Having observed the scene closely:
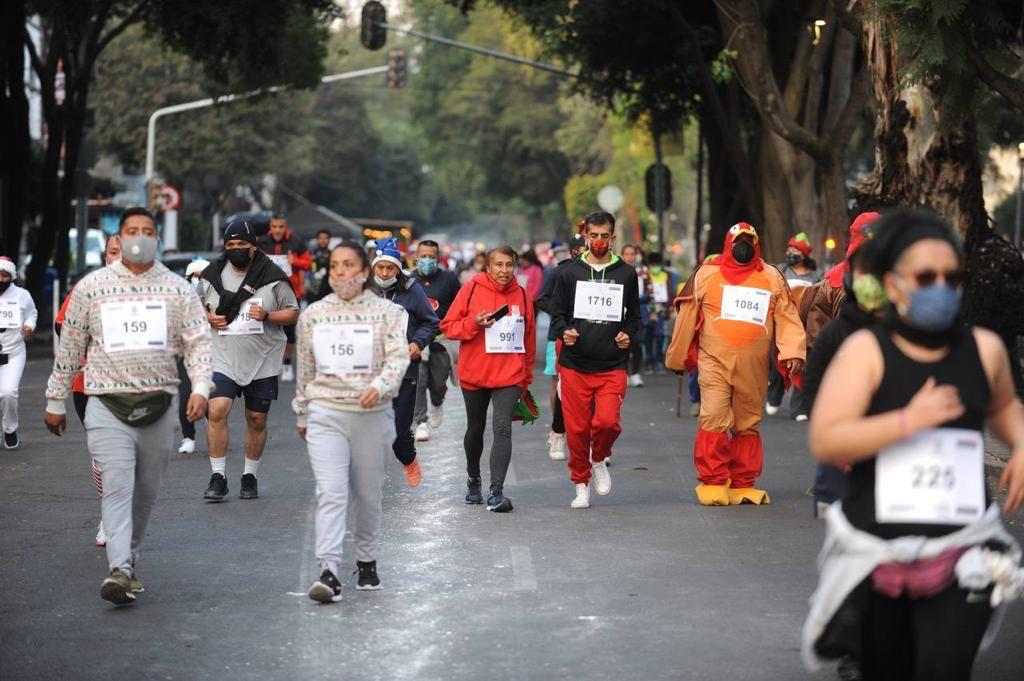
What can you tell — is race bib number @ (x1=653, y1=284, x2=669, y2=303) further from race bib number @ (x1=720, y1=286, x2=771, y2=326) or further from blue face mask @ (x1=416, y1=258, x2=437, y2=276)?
race bib number @ (x1=720, y1=286, x2=771, y2=326)

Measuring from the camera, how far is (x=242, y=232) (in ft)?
37.4

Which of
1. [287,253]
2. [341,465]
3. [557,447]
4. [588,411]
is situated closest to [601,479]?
[588,411]

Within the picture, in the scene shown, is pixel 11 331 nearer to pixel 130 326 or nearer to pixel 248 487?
pixel 248 487

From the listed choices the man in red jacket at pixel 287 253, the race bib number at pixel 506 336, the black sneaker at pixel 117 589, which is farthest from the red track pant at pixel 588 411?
the man in red jacket at pixel 287 253

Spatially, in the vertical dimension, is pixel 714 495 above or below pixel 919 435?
below

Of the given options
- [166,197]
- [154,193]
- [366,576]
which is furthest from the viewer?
[154,193]

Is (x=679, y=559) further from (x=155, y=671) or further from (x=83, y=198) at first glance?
(x=83, y=198)

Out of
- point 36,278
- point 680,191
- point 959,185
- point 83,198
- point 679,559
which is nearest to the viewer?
point 679,559

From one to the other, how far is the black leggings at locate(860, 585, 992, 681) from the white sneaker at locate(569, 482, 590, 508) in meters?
6.54

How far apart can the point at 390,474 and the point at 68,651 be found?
613 centimetres

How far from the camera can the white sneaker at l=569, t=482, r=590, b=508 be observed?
11367 mm

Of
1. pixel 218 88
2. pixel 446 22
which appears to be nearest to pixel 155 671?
pixel 218 88

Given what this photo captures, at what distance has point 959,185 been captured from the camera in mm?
15992

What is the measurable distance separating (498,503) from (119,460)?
3.60 metres
